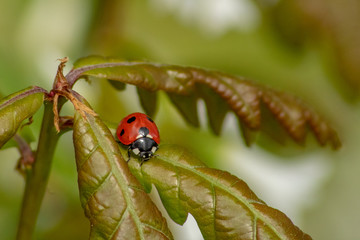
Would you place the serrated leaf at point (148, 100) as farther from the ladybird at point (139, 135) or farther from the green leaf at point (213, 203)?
the green leaf at point (213, 203)

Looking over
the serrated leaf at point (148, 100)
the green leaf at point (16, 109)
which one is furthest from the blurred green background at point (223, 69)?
the green leaf at point (16, 109)

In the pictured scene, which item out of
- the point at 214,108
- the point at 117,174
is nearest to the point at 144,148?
the point at 117,174

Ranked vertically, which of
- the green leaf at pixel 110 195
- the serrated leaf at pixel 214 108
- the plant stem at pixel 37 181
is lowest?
the green leaf at pixel 110 195

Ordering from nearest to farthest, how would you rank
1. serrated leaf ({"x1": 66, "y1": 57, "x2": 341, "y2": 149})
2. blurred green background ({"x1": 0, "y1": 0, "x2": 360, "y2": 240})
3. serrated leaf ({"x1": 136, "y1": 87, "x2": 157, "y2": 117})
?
serrated leaf ({"x1": 66, "y1": 57, "x2": 341, "y2": 149}), serrated leaf ({"x1": 136, "y1": 87, "x2": 157, "y2": 117}), blurred green background ({"x1": 0, "y1": 0, "x2": 360, "y2": 240})

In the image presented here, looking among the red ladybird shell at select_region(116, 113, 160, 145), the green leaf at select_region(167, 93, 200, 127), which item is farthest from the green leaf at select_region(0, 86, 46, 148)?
the green leaf at select_region(167, 93, 200, 127)

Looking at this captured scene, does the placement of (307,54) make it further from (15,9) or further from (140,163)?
(140,163)

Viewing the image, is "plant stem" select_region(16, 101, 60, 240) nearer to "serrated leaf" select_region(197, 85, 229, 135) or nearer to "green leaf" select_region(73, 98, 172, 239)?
"green leaf" select_region(73, 98, 172, 239)
